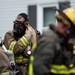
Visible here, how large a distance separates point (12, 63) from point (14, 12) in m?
6.00

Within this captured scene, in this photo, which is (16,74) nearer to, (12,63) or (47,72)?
(12,63)

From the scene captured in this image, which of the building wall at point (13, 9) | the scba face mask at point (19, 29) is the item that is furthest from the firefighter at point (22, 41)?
the building wall at point (13, 9)

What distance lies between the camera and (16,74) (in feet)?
31.6

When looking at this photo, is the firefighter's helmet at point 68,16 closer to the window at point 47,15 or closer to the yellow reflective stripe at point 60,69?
the yellow reflective stripe at point 60,69

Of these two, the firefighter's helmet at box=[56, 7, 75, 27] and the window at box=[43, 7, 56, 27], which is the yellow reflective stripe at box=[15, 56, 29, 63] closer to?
the firefighter's helmet at box=[56, 7, 75, 27]

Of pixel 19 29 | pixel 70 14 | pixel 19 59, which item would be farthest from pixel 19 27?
pixel 70 14

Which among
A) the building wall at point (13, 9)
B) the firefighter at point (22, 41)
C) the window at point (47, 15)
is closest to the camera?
the firefighter at point (22, 41)

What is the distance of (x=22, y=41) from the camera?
9.04 m

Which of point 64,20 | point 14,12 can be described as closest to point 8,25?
point 14,12

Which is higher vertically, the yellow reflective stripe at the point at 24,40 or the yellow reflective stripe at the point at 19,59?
the yellow reflective stripe at the point at 24,40

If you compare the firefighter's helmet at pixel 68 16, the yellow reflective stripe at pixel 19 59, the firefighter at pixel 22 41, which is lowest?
the yellow reflective stripe at pixel 19 59

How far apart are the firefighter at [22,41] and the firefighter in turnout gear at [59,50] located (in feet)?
11.1

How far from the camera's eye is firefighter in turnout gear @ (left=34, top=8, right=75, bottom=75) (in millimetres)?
5523

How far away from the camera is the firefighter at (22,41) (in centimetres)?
915
